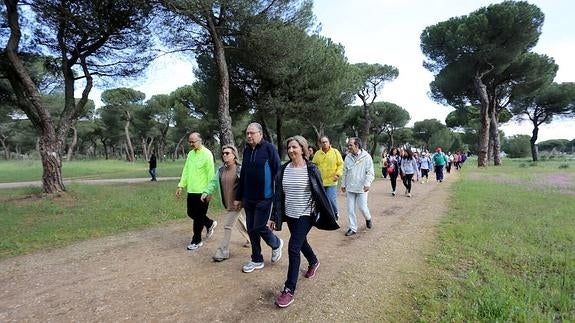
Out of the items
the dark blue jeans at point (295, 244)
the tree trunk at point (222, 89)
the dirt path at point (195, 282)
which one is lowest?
the dirt path at point (195, 282)

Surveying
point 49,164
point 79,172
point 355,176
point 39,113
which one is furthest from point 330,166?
point 79,172

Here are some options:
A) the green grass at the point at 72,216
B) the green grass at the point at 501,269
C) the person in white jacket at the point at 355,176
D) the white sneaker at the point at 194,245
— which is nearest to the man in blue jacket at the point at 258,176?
the white sneaker at the point at 194,245

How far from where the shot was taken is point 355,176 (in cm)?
638

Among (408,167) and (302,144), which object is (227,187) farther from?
(408,167)

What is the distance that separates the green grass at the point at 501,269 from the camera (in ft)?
10.6

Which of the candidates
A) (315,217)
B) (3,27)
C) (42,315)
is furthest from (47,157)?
(315,217)

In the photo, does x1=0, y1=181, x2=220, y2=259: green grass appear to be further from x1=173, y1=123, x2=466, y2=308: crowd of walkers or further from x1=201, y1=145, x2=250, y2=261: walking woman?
x1=201, y1=145, x2=250, y2=261: walking woman

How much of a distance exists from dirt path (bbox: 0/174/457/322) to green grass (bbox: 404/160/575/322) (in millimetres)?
368

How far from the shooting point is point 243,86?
807 inches

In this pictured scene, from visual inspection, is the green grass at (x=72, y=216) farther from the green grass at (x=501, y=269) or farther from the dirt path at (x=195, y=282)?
the green grass at (x=501, y=269)

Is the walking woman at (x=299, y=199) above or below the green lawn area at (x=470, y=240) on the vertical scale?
above

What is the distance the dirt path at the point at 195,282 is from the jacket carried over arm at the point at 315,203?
2.41ft

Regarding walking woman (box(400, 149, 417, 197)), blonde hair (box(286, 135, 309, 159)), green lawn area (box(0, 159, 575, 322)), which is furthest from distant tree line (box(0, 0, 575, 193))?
blonde hair (box(286, 135, 309, 159))

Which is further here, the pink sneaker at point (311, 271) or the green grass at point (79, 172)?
the green grass at point (79, 172)
